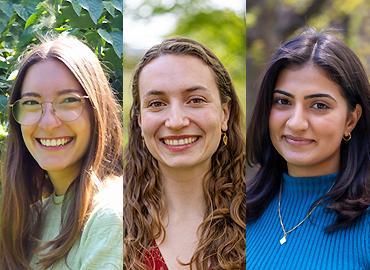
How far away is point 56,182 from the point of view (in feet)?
8.05

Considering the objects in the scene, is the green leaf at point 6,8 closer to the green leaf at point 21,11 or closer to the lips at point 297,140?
the green leaf at point 21,11

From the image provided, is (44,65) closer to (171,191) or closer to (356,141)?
(171,191)

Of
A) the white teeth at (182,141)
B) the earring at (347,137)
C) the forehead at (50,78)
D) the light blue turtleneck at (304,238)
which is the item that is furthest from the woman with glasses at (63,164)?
the earring at (347,137)

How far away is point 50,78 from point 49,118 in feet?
0.45

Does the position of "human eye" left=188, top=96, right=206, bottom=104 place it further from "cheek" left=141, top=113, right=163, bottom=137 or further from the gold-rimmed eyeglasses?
the gold-rimmed eyeglasses

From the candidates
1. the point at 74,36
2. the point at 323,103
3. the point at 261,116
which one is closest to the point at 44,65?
the point at 74,36

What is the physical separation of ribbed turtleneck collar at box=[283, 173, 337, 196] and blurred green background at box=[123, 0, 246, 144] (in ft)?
0.95

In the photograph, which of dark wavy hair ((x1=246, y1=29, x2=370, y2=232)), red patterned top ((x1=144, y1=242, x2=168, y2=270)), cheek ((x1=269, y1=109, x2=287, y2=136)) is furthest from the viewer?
red patterned top ((x1=144, y1=242, x2=168, y2=270))

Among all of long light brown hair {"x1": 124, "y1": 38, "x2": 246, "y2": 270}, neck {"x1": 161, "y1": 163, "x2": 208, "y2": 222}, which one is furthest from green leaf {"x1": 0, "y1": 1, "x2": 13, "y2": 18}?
neck {"x1": 161, "y1": 163, "x2": 208, "y2": 222}

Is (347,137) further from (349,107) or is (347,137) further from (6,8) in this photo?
(6,8)

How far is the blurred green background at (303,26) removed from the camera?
2.18 metres

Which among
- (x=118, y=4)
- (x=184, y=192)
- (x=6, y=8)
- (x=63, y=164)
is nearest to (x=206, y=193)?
(x=184, y=192)

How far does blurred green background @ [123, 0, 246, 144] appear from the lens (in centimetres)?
218

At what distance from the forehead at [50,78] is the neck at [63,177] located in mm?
267
